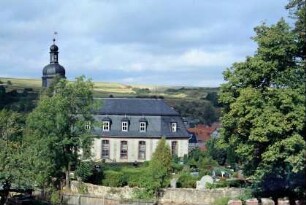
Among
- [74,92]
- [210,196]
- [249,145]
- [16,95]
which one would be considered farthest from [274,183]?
[16,95]

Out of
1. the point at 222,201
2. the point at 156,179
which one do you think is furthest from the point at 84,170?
the point at 222,201

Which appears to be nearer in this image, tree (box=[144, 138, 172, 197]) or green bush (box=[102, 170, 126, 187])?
tree (box=[144, 138, 172, 197])

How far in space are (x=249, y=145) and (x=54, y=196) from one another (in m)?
22.3

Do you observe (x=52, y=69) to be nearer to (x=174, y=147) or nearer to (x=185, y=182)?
(x=174, y=147)

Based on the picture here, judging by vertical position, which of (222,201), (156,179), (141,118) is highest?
(141,118)

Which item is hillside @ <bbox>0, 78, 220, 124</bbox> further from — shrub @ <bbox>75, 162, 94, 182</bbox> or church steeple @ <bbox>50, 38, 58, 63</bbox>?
shrub @ <bbox>75, 162, 94, 182</bbox>

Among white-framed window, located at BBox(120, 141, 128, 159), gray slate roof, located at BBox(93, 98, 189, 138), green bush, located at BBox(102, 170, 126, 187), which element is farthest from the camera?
gray slate roof, located at BBox(93, 98, 189, 138)

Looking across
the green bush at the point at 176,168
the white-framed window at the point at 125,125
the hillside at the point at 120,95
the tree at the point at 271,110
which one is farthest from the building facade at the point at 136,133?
the hillside at the point at 120,95

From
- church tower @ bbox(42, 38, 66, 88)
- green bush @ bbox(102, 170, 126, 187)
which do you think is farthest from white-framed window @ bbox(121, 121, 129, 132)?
green bush @ bbox(102, 170, 126, 187)

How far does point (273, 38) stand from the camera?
31.8 metres

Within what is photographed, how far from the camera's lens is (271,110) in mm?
30656

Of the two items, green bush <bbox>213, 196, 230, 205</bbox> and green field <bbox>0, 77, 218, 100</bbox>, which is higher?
green field <bbox>0, 77, 218, 100</bbox>

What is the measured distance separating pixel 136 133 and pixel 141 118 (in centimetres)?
204

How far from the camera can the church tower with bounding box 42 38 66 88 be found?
300ft
